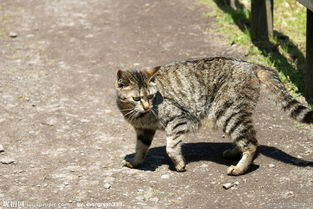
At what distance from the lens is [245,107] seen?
20.9 ft

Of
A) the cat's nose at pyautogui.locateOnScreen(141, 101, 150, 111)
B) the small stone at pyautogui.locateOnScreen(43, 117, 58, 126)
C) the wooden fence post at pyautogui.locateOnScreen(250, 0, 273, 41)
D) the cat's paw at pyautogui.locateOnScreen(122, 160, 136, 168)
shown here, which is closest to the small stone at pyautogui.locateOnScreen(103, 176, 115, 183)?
the cat's paw at pyautogui.locateOnScreen(122, 160, 136, 168)

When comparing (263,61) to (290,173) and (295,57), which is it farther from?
(290,173)

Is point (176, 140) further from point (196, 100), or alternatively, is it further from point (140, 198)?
point (140, 198)

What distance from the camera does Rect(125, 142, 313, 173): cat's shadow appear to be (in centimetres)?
667

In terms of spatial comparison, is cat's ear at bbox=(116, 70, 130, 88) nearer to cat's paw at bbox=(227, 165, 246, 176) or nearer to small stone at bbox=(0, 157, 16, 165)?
cat's paw at bbox=(227, 165, 246, 176)

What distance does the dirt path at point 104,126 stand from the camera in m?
6.11

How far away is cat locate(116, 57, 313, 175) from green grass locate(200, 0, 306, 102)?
2.07 metres

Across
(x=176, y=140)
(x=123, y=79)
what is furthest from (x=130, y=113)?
(x=176, y=140)

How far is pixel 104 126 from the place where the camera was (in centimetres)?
779

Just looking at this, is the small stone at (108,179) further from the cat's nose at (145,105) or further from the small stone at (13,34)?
the small stone at (13,34)

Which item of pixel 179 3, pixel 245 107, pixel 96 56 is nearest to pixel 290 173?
pixel 245 107

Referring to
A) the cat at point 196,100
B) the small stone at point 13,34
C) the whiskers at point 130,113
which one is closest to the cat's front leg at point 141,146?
the cat at point 196,100

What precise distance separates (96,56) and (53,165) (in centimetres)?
354

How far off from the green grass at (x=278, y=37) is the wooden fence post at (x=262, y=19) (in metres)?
0.14
